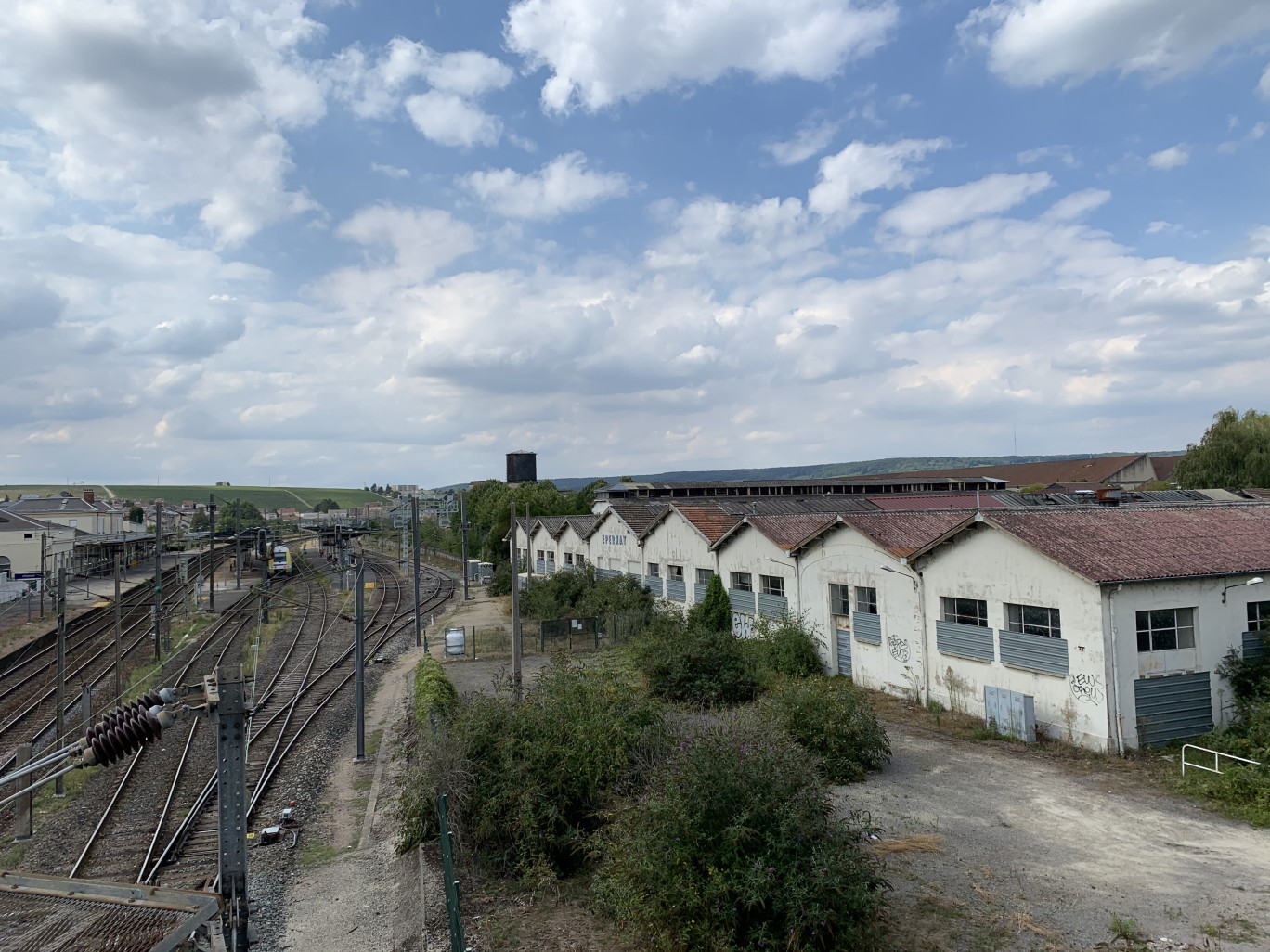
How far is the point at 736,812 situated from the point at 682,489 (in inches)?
2425

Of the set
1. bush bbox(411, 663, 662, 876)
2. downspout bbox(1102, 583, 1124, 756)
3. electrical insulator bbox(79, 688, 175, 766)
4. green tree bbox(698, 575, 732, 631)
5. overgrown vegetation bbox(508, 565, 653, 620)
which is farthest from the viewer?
overgrown vegetation bbox(508, 565, 653, 620)

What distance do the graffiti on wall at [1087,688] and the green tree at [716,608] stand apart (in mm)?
14350

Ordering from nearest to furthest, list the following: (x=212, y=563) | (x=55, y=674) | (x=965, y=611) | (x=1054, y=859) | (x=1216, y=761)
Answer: (x=1054, y=859), (x=1216, y=761), (x=965, y=611), (x=55, y=674), (x=212, y=563)

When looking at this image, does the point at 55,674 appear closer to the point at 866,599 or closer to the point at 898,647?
the point at 866,599

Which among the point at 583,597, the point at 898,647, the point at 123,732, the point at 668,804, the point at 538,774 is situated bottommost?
the point at 583,597

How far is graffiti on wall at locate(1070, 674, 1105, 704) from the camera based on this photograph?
16142mm

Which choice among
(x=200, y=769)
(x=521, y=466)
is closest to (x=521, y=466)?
(x=521, y=466)

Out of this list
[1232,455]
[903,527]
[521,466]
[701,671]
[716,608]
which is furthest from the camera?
[521,466]

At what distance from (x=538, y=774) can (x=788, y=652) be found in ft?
45.9

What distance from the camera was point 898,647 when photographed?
860 inches

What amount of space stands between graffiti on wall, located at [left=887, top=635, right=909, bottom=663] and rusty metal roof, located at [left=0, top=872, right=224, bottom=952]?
19.2 metres

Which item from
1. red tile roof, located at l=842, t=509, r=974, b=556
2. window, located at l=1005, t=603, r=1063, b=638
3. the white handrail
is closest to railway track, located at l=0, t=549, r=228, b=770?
red tile roof, located at l=842, t=509, r=974, b=556

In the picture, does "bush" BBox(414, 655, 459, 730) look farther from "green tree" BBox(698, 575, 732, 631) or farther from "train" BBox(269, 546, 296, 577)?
"train" BBox(269, 546, 296, 577)

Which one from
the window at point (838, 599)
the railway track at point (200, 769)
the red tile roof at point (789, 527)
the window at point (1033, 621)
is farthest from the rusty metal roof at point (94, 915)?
the red tile roof at point (789, 527)
